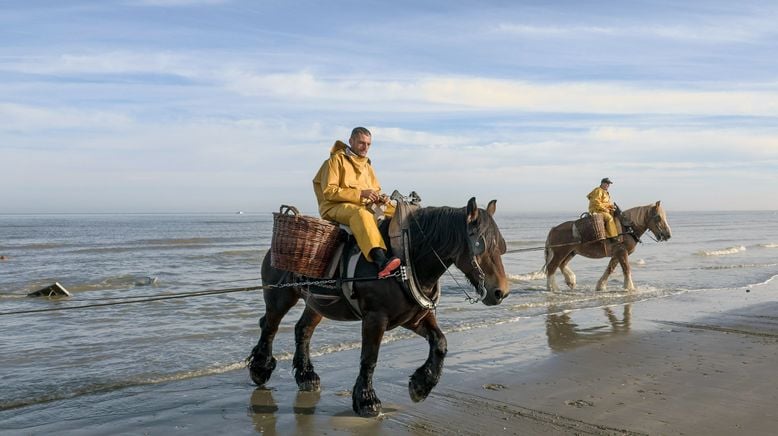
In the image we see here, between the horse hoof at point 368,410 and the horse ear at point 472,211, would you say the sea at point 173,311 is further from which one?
the horse hoof at point 368,410

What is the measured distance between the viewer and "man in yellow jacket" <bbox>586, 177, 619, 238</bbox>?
16062 millimetres

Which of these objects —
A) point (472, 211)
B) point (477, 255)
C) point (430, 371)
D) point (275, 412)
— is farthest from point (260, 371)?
point (472, 211)

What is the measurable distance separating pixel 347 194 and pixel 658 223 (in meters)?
12.1

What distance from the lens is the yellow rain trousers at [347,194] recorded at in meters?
5.52

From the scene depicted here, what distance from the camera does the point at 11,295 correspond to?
15.7 m

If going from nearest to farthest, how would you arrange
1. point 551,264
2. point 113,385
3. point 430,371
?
point 430,371, point 113,385, point 551,264

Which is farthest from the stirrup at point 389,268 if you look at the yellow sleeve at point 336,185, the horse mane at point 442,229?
the yellow sleeve at point 336,185

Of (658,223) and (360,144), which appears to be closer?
(360,144)

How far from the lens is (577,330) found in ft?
33.7

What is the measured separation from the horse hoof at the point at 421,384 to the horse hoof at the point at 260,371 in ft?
5.43

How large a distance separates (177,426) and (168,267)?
18546mm

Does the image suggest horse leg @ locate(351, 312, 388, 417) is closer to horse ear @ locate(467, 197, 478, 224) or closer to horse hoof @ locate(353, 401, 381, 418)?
horse hoof @ locate(353, 401, 381, 418)

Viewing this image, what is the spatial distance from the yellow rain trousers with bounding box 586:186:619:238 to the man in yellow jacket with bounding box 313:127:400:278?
11.2 meters

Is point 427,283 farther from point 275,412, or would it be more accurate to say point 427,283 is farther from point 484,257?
point 275,412
